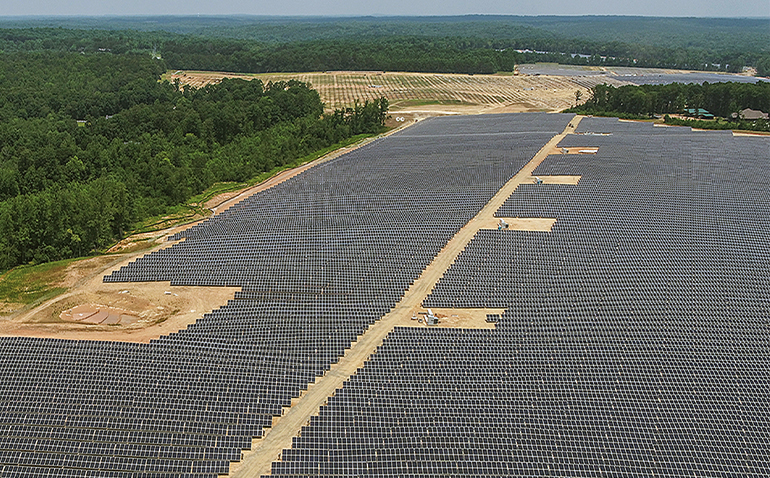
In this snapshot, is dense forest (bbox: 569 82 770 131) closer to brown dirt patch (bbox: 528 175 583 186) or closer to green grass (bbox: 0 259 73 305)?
brown dirt patch (bbox: 528 175 583 186)

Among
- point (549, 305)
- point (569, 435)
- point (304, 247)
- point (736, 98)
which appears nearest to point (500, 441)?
point (569, 435)

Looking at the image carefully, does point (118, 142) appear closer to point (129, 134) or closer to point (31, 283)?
point (129, 134)

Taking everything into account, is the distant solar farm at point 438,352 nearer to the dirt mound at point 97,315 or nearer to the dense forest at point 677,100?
the dirt mound at point 97,315

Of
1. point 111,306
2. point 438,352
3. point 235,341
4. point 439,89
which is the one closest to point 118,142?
point 111,306

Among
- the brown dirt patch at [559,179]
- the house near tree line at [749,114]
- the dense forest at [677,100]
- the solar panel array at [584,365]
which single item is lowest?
the solar panel array at [584,365]

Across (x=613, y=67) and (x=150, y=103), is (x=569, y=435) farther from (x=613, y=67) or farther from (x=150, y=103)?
(x=613, y=67)

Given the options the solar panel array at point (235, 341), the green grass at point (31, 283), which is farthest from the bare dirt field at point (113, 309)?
the solar panel array at point (235, 341)

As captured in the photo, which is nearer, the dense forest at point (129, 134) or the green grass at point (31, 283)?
the green grass at point (31, 283)
